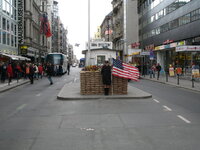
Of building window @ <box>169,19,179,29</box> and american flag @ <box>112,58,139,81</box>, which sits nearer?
american flag @ <box>112,58,139,81</box>

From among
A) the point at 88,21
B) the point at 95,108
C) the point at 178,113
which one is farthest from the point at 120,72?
the point at 88,21

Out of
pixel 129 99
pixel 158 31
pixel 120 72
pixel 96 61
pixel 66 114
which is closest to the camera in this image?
pixel 66 114

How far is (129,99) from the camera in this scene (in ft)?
43.4

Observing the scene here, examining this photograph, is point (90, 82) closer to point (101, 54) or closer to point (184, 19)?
point (101, 54)

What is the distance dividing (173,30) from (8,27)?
23125mm

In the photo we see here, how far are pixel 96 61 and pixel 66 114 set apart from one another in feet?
69.2

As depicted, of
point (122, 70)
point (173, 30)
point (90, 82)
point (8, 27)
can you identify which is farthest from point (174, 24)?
point (90, 82)

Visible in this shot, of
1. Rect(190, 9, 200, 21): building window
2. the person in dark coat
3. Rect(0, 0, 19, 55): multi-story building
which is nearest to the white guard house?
Rect(190, 9, 200, 21): building window

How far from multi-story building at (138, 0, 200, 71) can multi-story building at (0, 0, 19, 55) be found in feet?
66.3

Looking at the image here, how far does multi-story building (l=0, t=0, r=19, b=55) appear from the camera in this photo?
39312 mm

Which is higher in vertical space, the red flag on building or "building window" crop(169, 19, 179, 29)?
the red flag on building

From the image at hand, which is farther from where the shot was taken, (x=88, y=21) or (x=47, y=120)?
(x=88, y=21)

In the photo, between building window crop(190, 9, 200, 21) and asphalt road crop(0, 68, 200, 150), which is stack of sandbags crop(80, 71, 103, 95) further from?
building window crop(190, 9, 200, 21)

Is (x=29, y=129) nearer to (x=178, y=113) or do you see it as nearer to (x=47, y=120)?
(x=47, y=120)
